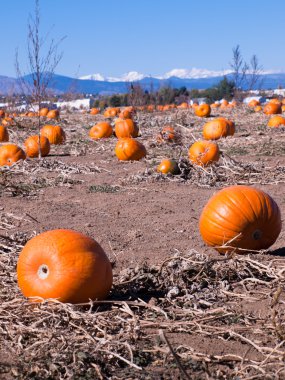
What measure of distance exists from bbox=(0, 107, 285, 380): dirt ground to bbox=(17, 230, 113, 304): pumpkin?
0.39ft

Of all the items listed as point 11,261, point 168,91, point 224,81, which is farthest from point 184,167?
point 224,81

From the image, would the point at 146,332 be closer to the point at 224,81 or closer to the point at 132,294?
the point at 132,294

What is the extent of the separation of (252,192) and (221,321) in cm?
166

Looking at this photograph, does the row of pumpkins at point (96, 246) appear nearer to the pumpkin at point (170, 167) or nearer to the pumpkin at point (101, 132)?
the pumpkin at point (170, 167)

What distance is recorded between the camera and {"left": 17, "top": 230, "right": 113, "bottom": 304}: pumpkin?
13.7ft

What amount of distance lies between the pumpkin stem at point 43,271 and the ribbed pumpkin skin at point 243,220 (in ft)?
5.11

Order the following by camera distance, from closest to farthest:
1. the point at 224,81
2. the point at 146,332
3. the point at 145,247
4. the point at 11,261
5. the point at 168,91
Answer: the point at 146,332 → the point at 11,261 → the point at 145,247 → the point at 168,91 → the point at 224,81

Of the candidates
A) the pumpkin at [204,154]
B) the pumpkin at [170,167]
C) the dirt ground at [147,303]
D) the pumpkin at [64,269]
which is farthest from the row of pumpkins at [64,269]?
the pumpkin at [204,154]

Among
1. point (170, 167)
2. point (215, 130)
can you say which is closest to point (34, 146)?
point (170, 167)

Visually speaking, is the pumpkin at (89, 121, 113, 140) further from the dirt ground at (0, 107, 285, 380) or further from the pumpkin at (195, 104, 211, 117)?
the pumpkin at (195, 104, 211, 117)

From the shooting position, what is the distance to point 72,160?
12.2 m

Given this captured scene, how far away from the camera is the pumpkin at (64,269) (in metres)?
4.18

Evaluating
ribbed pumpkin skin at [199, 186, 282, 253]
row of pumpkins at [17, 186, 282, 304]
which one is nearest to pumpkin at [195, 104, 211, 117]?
ribbed pumpkin skin at [199, 186, 282, 253]

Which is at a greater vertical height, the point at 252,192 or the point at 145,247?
the point at 252,192
